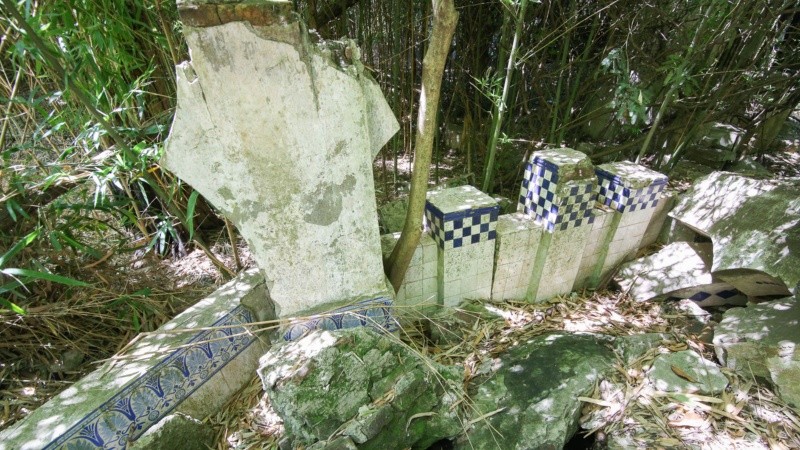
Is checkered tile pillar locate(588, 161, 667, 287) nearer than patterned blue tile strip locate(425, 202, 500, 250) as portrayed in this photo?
No

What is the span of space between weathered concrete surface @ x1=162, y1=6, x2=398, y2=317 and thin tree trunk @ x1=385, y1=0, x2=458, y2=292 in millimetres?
191

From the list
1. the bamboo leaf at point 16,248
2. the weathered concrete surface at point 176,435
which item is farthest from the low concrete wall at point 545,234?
the bamboo leaf at point 16,248

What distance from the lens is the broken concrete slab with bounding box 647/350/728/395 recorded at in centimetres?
216

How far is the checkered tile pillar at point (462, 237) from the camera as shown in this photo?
2.50m

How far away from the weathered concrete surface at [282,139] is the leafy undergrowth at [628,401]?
2.34ft

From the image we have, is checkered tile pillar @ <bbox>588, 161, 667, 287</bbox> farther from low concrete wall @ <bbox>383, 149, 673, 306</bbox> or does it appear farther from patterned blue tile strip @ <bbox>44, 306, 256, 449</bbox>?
patterned blue tile strip @ <bbox>44, 306, 256, 449</bbox>

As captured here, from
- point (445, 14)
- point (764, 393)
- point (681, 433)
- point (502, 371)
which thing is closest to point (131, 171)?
point (445, 14)

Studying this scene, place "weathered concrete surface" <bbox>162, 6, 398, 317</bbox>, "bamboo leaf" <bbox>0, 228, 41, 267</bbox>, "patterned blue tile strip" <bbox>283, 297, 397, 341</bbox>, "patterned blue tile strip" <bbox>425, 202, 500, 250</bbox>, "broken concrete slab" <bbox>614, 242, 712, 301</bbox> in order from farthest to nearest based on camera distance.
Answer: "broken concrete slab" <bbox>614, 242, 712, 301</bbox>
"patterned blue tile strip" <bbox>425, 202, 500, 250</bbox>
"patterned blue tile strip" <bbox>283, 297, 397, 341</bbox>
"bamboo leaf" <bbox>0, 228, 41, 267</bbox>
"weathered concrete surface" <bbox>162, 6, 398, 317</bbox>

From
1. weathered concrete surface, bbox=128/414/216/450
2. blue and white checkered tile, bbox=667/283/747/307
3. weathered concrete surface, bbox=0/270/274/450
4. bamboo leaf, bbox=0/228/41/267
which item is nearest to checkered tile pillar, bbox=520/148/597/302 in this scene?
blue and white checkered tile, bbox=667/283/747/307

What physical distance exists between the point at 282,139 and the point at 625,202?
2493 mm

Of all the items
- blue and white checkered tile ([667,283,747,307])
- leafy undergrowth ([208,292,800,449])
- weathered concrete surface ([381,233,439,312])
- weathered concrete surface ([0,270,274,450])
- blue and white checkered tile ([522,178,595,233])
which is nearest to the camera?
weathered concrete surface ([0,270,274,450])

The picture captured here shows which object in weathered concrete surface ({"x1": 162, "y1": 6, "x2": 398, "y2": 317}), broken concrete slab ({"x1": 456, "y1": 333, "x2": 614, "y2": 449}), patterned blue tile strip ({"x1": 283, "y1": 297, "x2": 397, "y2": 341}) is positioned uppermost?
weathered concrete surface ({"x1": 162, "y1": 6, "x2": 398, "y2": 317})

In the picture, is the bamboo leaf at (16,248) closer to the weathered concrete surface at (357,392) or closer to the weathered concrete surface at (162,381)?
the weathered concrete surface at (162,381)

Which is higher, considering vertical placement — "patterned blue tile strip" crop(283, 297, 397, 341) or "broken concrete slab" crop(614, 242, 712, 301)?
"patterned blue tile strip" crop(283, 297, 397, 341)
